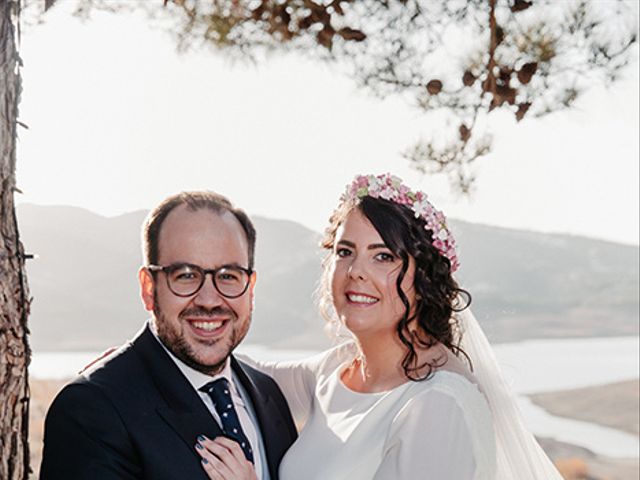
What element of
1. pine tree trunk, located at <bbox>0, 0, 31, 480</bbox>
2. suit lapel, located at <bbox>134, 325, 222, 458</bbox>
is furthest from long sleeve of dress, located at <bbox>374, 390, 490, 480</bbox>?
pine tree trunk, located at <bbox>0, 0, 31, 480</bbox>

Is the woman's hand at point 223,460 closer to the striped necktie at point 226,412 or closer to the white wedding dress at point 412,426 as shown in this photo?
the striped necktie at point 226,412

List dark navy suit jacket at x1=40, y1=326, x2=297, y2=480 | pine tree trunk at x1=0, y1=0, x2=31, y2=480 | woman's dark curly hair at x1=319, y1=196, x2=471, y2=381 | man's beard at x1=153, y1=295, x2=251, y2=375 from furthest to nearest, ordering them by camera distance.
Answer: woman's dark curly hair at x1=319, y1=196, x2=471, y2=381, pine tree trunk at x1=0, y1=0, x2=31, y2=480, man's beard at x1=153, y1=295, x2=251, y2=375, dark navy suit jacket at x1=40, y1=326, x2=297, y2=480

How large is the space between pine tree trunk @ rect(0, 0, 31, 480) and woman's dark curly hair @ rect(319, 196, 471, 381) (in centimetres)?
87

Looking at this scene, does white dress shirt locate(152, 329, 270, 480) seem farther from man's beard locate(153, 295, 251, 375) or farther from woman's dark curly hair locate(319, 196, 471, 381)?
woman's dark curly hair locate(319, 196, 471, 381)

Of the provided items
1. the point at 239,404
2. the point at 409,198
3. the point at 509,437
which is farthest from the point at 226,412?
the point at 509,437

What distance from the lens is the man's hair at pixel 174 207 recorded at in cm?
225

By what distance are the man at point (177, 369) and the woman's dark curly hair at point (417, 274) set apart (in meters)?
0.40

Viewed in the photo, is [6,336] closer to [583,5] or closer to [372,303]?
[372,303]

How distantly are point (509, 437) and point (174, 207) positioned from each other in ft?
4.12

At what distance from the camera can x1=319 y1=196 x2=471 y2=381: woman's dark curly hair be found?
8.34 feet

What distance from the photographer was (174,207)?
2.24 m

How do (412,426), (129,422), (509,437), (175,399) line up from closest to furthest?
1. (129,422)
2. (175,399)
3. (412,426)
4. (509,437)

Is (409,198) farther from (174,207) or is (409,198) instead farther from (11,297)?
(11,297)

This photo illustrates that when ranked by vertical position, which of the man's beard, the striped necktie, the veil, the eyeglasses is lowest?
the veil
